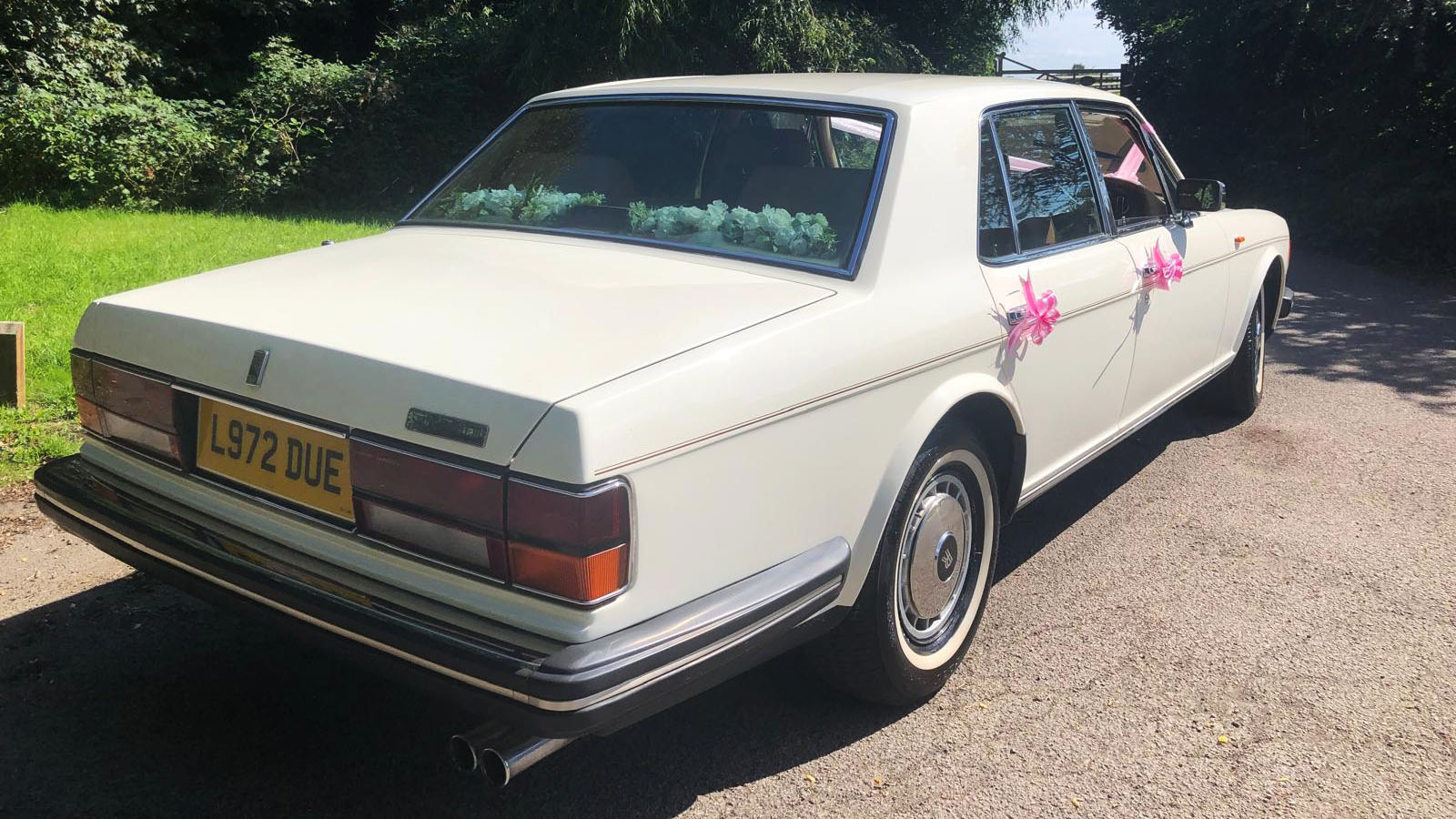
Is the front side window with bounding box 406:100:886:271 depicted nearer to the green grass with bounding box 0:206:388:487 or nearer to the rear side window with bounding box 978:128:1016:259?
the rear side window with bounding box 978:128:1016:259

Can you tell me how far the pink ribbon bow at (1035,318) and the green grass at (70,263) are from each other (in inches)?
148

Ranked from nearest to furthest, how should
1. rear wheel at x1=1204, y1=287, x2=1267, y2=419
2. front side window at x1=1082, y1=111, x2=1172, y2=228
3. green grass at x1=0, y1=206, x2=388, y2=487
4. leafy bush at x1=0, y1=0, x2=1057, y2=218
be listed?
1. front side window at x1=1082, y1=111, x2=1172, y2=228
2. green grass at x1=0, y1=206, x2=388, y2=487
3. rear wheel at x1=1204, y1=287, x2=1267, y2=419
4. leafy bush at x1=0, y1=0, x2=1057, y2=218

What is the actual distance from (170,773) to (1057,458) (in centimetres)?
264

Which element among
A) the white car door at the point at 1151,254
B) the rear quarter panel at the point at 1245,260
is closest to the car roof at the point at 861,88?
the white car door at the point at 1151,254

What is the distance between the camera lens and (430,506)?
2.20 m

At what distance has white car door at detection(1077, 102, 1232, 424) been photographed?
416cm

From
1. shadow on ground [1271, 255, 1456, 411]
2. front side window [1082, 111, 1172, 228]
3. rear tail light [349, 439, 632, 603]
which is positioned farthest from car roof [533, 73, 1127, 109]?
shadow on ground [1271, 255, 1456, 411]

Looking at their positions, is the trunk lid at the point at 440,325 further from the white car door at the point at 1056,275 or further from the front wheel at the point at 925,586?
the white car door at the point at 1056,275

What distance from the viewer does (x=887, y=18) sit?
1798 cm

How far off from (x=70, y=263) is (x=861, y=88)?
6912 millimetres

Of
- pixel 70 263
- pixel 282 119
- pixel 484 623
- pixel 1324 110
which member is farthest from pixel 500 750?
pixel 1324 110

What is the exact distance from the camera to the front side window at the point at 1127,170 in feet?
14.1

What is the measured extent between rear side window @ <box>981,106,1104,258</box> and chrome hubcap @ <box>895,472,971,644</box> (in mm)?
717

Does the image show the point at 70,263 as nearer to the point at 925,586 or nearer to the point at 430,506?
the point at 430,506
